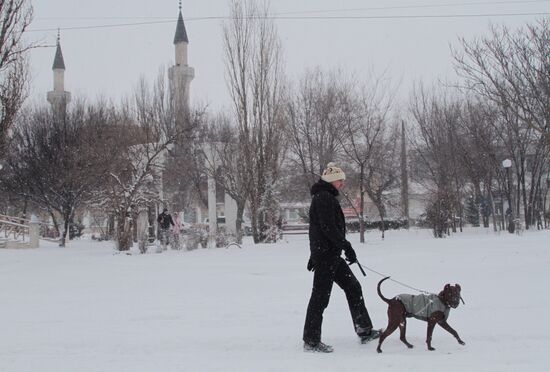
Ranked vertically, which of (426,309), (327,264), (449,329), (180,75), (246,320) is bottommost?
(246,320)

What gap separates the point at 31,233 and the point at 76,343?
18.2 meters

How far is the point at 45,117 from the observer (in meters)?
26.8

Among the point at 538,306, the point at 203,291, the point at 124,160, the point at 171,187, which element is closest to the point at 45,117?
the point at 124,160

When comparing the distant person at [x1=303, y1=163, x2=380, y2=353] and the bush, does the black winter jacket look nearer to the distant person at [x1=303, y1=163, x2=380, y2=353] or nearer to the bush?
the distant person at [x1=303, y1=163, x2=380, y2=353]

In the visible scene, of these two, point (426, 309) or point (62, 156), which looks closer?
point (426, 309)

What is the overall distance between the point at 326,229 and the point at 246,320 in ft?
6.04

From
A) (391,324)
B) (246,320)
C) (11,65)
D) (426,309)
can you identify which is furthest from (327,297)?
(11,65)

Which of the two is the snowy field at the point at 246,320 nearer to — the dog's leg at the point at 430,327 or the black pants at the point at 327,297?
the dog's leg at the point at 430,327

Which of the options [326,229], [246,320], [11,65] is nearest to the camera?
[326,229]

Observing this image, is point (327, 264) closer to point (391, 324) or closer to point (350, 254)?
point (350, 254)

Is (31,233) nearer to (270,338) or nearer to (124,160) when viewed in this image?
(124,160)

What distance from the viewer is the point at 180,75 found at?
3556cm

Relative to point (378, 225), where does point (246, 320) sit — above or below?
below

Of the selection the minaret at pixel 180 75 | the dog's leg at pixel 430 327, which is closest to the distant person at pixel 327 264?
the dog's leg at pixel 430 327
